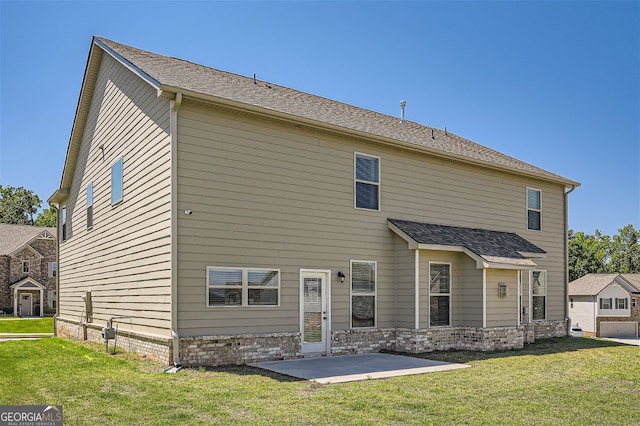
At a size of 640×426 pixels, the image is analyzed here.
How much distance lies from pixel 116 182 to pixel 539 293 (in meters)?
12.9

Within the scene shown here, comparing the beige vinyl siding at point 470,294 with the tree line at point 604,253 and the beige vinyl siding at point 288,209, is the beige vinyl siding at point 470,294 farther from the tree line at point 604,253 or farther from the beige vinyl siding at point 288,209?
the tree line at point 604,253

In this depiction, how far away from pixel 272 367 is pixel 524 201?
423 inches

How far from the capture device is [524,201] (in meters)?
17.6

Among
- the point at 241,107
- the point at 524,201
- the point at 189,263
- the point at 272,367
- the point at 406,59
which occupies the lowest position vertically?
the point at 272,367

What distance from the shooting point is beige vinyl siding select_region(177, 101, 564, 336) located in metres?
10.6

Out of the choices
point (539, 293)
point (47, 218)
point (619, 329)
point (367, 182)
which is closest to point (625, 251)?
point (619, 329)

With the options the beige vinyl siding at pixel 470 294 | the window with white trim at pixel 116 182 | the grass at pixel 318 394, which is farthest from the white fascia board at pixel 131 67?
the beige vinyl siding at pixel 470 294

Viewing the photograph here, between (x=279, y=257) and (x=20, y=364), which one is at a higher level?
(x=279, y=257)

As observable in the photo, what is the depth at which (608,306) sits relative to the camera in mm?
42594

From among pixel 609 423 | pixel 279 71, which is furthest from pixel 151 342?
pixel 279 71

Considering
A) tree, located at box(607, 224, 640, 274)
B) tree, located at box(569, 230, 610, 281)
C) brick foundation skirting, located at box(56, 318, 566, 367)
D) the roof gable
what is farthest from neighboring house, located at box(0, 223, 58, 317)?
tree, located at box(607, 224, 640, 274)

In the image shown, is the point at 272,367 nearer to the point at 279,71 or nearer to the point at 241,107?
the point at 241,107

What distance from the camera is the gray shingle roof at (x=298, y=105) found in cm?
1145

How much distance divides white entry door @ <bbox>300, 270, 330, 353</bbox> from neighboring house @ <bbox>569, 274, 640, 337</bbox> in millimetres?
36204
